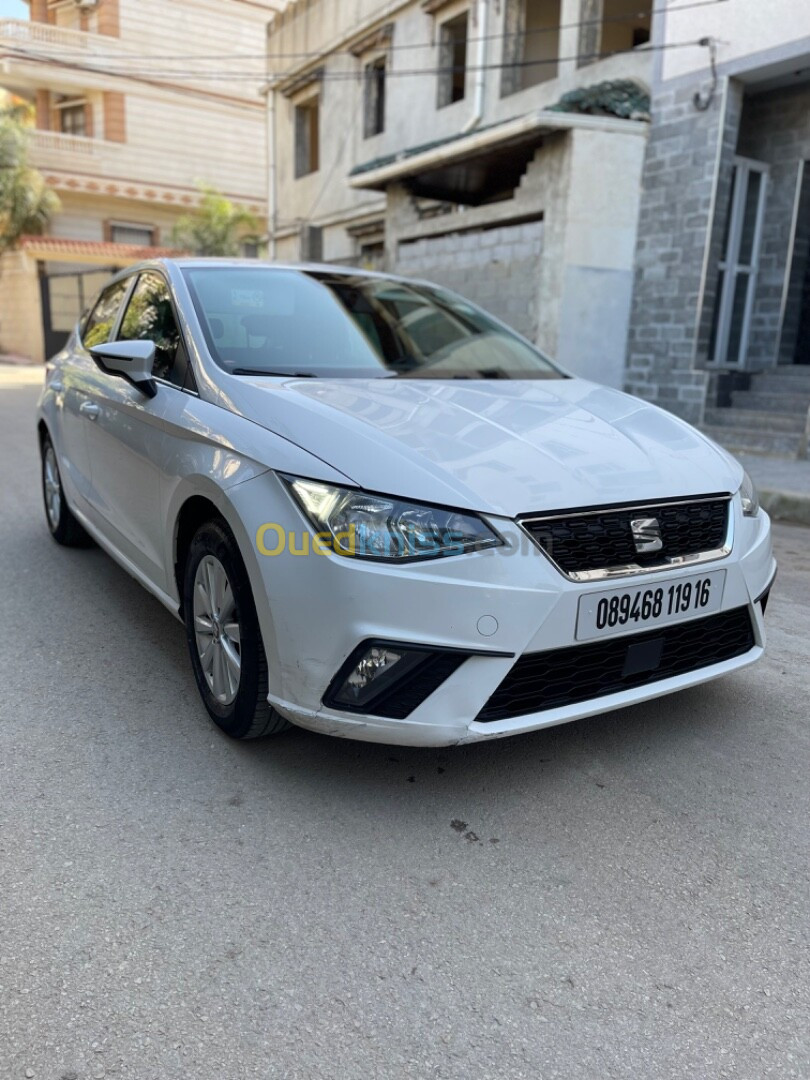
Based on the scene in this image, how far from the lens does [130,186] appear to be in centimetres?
3006

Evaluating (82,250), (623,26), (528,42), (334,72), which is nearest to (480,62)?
(528,42)

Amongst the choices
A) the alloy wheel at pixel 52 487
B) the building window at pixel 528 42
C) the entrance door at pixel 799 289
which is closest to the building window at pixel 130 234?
the building window at pixel 528 42

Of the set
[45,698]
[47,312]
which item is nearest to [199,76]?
[47,312]

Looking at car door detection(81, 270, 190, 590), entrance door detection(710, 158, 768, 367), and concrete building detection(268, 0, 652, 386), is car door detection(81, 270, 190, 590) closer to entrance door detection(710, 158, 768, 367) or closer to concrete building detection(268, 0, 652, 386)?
concrete building detection(268, 0, 652, 386)

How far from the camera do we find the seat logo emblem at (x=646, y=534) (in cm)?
242

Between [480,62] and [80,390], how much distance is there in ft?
36.2

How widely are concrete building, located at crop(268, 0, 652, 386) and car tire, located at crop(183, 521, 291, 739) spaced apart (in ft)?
25.7

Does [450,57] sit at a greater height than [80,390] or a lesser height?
greater

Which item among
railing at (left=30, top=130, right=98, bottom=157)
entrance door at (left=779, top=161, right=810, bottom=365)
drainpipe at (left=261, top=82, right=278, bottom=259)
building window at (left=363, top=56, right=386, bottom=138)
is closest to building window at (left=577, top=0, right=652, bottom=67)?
entrance door at (left=779, top=161, right=810, bottom=365)

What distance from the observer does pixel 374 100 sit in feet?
54.5

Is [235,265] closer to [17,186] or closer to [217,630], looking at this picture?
[217,630]

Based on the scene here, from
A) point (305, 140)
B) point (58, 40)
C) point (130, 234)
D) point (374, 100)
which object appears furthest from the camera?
point (130, 234)

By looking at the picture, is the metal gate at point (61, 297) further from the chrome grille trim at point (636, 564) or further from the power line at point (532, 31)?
the chrome grille trim at point (636, 564)

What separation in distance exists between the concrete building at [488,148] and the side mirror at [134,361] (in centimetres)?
741
